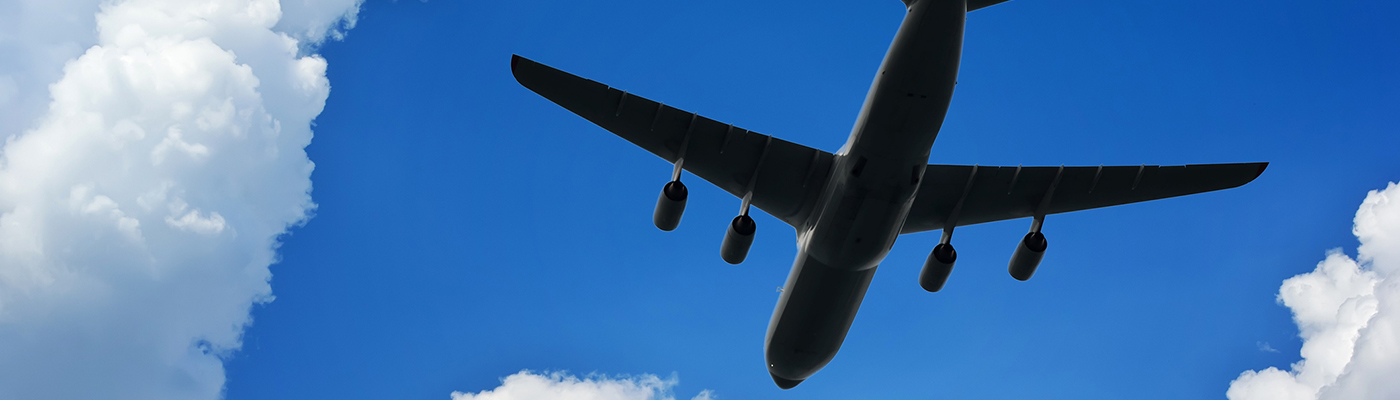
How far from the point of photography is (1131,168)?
1702 centimetres

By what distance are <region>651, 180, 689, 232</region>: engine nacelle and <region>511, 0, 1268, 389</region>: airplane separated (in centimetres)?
2

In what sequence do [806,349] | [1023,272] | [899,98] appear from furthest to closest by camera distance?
[806,349] → [1023,272] → [899,98]

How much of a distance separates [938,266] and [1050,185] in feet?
9.30

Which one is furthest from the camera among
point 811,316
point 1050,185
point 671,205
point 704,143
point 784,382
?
point 784,382

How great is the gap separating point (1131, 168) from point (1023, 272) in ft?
9.85

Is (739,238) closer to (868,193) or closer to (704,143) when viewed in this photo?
(704,143)

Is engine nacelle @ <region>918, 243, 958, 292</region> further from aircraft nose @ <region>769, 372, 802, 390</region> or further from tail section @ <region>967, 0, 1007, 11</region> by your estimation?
tail section @ <region>967, 0, 1007, 11</region>

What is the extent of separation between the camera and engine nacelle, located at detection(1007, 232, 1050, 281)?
1736 centimetres

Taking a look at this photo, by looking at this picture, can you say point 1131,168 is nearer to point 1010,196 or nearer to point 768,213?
point 1010,196

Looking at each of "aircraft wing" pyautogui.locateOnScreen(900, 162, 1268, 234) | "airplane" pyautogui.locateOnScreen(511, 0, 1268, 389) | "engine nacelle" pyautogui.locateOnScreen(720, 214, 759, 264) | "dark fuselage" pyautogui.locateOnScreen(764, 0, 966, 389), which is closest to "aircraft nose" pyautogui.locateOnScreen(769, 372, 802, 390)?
"dark fuselage" pyautogui.locateOnScreen(764, 0, 966, 389)

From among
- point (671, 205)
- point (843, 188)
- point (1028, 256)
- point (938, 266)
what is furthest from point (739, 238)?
point (1028, 256)

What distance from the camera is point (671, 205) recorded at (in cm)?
1625

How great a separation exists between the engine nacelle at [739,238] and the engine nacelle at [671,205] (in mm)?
1212

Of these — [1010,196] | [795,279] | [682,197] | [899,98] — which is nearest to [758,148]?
[682,197]
